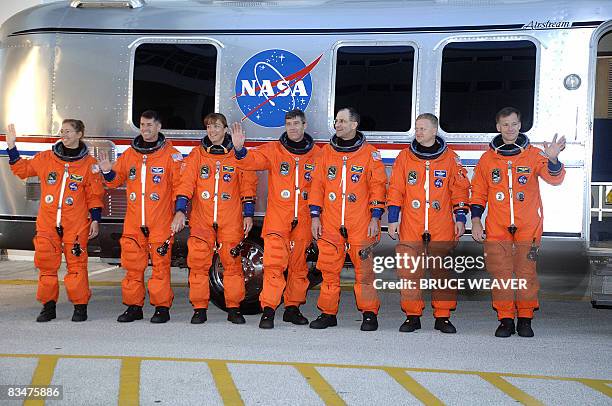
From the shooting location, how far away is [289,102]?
348 inches

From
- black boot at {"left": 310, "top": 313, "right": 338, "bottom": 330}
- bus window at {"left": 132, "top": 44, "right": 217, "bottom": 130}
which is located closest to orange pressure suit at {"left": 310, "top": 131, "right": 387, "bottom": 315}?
black boot at {"left": 310, "top": 313, "right": 338, "bottom": 330}

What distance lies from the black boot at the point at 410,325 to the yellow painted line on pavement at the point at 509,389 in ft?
5.58

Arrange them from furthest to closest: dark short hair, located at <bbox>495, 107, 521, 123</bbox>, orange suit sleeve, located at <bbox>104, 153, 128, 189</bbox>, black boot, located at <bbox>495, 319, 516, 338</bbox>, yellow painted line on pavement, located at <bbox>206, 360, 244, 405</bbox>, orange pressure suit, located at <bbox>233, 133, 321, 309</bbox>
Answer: orange suit sleeve, located at <bbox>104, 153, 128, 189</bbox> < orange pressure suit, located at <bbox>233, 133, 321, 309</bbox> < black boot, located at <bbox>495, 319, 516, 338</bbox> < dark short hair, located at <bbox>495, 107, 521, 123</bbox> < yellow painted line on pavement, located at <bbox>206, 360, 244, 405</bbox>

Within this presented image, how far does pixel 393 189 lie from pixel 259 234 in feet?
5.16

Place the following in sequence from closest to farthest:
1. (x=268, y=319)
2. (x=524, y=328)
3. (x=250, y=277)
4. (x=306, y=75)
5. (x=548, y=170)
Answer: (x=548, y=170), (x=524, y=328), (x=268, y=319), (x=306, y=75), (x=250, y=277)

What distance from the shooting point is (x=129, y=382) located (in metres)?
6.12

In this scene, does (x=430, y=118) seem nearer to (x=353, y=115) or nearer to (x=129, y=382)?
(x=353, y=115)

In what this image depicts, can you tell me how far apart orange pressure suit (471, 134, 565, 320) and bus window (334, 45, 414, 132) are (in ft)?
3.44

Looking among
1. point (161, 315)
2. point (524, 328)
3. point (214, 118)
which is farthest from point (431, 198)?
point (161, 315)

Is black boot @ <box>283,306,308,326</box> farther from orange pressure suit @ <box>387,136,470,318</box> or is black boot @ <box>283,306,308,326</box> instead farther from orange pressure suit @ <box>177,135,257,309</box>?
orange pressure suit @ <box>387,136,470,318</box>

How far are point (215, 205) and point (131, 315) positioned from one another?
1.34 meters

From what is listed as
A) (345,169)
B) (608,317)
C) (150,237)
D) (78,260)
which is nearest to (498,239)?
(345,169)

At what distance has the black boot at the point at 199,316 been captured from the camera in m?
8.58

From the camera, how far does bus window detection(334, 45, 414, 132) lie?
865cm
